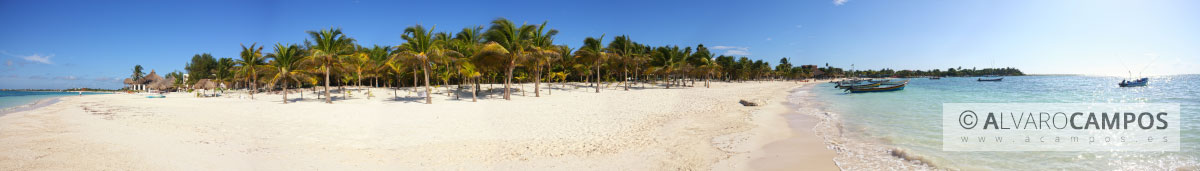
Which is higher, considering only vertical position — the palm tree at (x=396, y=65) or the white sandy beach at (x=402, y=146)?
the palm tree at (x=396, y=65)

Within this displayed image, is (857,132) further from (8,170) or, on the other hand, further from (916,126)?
(8,170)

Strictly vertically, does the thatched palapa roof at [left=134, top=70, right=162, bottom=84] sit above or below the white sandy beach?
above

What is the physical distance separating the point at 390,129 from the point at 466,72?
13300 mm

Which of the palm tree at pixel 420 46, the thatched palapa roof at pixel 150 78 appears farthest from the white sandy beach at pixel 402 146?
the thatched palapa roof at pixel 150 78

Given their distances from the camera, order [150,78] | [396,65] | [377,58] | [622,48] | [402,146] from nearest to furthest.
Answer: [402,146] → [396,65] → [622,48] → [377,58] → [150,78]

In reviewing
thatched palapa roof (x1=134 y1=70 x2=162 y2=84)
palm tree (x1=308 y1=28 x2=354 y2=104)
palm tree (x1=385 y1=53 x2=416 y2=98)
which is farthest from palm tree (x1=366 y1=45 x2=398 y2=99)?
thatched palapa roof (x1=134 y1=70 x2=162 y2=84)

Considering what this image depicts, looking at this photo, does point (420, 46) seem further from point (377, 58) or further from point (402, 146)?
point (377, 58)

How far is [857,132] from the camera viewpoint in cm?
1048

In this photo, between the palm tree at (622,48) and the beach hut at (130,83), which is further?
the beach hut at (130,83)

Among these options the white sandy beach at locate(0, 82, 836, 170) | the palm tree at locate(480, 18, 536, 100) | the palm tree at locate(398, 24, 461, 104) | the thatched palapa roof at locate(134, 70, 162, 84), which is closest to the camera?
the white sandy beach at locate(0, 82, 836, 170)

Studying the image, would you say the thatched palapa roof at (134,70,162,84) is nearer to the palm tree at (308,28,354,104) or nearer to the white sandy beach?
the palm tree at (308,28,354,104)

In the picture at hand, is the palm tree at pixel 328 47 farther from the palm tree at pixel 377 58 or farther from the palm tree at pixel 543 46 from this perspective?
the palm tree at pixel 377 58

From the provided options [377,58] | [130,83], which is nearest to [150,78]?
[130,83]

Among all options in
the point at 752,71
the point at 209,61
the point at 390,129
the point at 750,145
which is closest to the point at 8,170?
the point at 390,129
